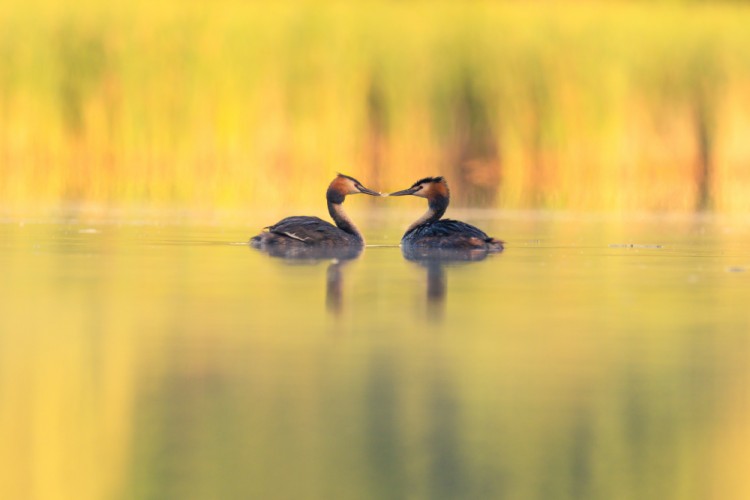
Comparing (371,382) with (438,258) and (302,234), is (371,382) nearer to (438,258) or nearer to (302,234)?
(438,258)

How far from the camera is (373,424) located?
15.4ft

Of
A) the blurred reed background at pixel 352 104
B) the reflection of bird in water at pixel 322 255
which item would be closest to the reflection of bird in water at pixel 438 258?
the reflection of bird in water at pixel 322 255

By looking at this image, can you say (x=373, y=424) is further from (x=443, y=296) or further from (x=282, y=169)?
(x=282, y=169)

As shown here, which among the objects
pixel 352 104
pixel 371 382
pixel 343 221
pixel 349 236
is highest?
pixel 352 104

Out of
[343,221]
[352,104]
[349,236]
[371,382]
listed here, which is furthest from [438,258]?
[352,104]

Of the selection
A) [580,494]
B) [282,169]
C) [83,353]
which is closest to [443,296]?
[83,353]

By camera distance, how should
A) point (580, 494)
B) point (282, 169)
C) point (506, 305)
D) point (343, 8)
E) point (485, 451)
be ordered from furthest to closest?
1. point (343, 8)
2. point (282, 169)
3. point (506, 305)
4. point (485, 451)
5. point (580, 494)

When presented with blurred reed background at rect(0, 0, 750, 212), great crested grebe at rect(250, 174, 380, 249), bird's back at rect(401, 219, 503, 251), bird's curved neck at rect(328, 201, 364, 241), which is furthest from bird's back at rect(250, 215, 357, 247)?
blurred reed background at rect(0, 0, 750, 212)

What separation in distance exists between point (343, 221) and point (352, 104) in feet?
26.7

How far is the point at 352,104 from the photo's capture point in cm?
2042

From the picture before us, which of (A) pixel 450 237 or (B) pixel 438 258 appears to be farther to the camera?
(A) pixel 450 237

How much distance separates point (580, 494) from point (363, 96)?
16.8 metres

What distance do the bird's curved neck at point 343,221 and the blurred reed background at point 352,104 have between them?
19.4 ft

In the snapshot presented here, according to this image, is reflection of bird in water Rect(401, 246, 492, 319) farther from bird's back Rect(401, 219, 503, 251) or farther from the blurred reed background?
the blurred reed background
